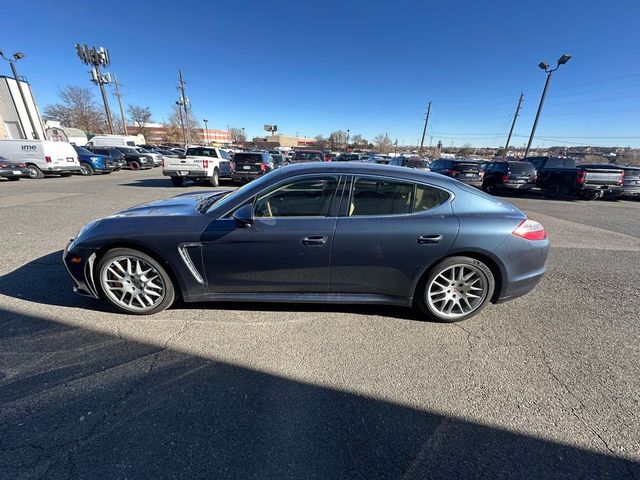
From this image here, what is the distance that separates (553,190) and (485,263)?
1407cm

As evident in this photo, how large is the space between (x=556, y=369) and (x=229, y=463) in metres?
2.64

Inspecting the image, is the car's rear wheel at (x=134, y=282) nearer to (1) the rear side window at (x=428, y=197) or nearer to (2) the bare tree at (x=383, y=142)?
(1) the rear side window at (x=428, y=197)

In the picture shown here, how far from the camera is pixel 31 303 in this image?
3162 millimetres

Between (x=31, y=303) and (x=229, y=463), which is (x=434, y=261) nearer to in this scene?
(x=229, y=463)

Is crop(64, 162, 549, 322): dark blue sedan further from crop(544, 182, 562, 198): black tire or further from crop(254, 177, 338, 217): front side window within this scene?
crop(544, 182, 562, 198): black tire

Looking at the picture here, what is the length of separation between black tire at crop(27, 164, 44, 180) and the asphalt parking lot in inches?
628

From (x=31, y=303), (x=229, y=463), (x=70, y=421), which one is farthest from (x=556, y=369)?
(x=31, y=303)

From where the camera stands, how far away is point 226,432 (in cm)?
183

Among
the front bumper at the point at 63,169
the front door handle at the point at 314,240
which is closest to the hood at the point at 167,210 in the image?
the front door handle at the point at 314,240

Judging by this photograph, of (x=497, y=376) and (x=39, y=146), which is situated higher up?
(x=39, y=146)

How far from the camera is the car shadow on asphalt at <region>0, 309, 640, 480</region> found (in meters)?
1.63

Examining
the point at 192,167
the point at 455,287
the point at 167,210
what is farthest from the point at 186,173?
the point at 455,287

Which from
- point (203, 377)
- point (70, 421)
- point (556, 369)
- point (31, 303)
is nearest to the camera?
point (70, 421)

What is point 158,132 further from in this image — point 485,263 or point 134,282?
point 485,263
